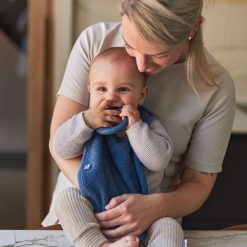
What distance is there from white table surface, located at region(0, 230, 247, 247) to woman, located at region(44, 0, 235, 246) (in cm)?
7

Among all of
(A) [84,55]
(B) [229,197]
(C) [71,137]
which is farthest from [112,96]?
(B) [229,197]

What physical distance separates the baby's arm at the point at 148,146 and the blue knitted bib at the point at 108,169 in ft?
0.08

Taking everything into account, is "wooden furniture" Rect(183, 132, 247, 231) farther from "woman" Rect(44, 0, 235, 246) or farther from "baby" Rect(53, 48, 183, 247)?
"baby" Rect(53, 48, 183, 247)

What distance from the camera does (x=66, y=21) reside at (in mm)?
2162

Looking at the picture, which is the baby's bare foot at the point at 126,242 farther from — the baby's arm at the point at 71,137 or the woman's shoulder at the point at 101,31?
the woman's shoulder at the point at 101,31

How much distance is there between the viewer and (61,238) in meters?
1.30

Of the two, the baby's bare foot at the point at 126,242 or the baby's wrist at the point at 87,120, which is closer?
the baby's bare foot at the point at 126,242

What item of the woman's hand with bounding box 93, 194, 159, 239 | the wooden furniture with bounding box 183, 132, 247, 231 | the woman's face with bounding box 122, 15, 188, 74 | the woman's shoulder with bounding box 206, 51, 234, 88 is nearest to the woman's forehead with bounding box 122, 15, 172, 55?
the woman's face with bounding box 122, 15, 188, 74

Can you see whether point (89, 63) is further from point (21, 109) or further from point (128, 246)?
point (21, 109)

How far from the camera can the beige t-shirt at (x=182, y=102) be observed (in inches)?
56.2

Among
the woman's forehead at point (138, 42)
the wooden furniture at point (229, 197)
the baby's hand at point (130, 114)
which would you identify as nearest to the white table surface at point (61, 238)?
the baby's hand at point (130, 114)

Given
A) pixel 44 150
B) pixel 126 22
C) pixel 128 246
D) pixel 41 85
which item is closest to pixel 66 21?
pixel 41 85

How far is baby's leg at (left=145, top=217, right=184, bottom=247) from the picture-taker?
1191 mm

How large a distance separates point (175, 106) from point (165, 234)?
35cm
